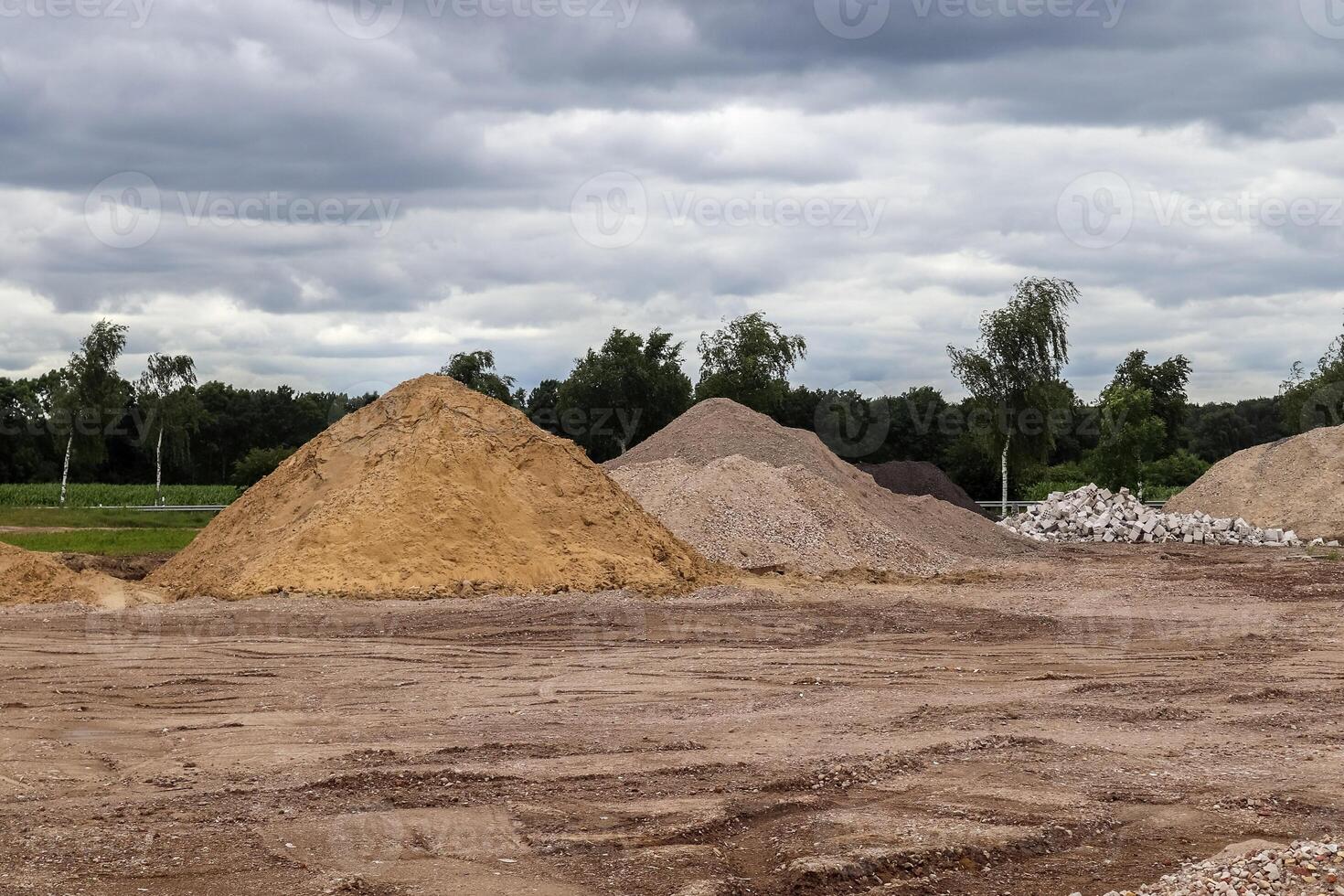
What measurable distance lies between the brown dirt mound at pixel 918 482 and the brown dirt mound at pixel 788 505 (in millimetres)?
5053

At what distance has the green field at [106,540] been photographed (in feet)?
96.1

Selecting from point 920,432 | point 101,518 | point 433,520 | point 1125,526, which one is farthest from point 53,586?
point 920,432

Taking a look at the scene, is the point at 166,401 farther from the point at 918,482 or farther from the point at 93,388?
the point at 918,482

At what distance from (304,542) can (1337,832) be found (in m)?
16.7

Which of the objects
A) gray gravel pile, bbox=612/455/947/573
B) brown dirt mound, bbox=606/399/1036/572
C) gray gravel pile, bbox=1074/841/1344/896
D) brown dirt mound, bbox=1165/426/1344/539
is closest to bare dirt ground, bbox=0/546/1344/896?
gray gravel pile, bbox=1074/841/1344/896

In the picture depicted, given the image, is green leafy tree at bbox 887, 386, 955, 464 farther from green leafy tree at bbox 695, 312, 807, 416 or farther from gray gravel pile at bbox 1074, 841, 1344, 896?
gray gravel pile at bbox 1074, 841, 1344, 896

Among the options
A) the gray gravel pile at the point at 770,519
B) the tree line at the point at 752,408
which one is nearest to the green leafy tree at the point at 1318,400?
the tree line at the point at 752,408

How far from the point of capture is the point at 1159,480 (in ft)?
204

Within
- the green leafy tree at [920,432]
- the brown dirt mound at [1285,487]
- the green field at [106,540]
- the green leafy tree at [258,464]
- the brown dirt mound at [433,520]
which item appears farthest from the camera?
the green leafy tree at [920,432]

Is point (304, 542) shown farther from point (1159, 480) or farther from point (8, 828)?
point (1159, 480)

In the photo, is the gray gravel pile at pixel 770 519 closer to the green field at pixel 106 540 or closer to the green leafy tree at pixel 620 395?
the green field at pixel 106 540

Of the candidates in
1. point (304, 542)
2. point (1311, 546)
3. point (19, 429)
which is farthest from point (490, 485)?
point (19, 429)

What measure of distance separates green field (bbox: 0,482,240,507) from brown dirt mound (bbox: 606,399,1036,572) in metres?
23.4

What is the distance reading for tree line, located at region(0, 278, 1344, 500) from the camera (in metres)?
44.1
